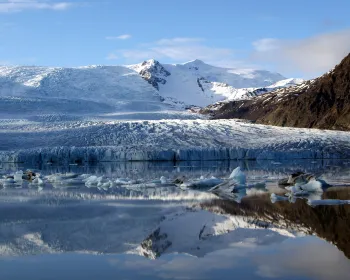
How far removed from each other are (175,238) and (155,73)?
160446 mm

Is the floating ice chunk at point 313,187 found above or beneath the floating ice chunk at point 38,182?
above

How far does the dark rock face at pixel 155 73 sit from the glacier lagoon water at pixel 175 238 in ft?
490

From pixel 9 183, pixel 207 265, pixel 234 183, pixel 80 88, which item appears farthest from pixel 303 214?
pixel 80 88

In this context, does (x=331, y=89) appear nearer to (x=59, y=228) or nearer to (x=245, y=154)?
(x=245, y=154)

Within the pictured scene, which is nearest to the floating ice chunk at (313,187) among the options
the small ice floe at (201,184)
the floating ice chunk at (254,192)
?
the floating ice chunk at (254,192)

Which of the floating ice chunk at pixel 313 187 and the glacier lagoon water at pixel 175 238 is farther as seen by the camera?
the floating ice chunk at pixel 313 187

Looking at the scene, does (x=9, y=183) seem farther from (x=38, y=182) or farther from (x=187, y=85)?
(x=187, y=85)

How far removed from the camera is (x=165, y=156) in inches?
1368

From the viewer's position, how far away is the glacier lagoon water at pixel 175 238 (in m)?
5.27

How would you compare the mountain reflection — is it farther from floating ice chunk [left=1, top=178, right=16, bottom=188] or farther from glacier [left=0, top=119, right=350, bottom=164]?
glacier [left=0, top=119, right=350, bottom=164]

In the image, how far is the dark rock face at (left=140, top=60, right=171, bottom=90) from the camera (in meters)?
161

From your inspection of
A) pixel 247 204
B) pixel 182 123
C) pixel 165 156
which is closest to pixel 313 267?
pixel 247 204

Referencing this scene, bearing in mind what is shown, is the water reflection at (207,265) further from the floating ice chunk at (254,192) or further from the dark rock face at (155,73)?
the dark rock face at (155,73)

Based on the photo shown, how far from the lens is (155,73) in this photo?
6531 inches
